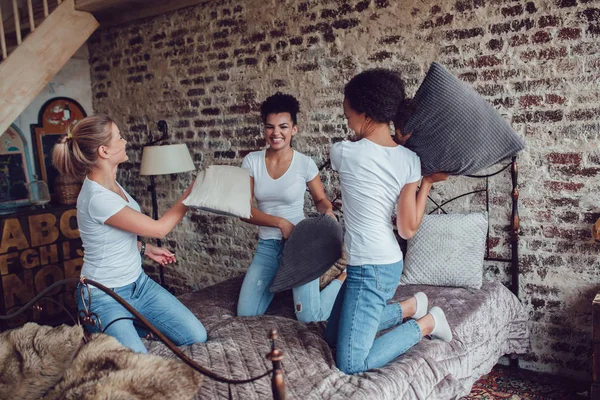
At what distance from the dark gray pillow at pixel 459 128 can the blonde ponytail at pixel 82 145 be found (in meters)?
1.55

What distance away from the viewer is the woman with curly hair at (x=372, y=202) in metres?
2.24

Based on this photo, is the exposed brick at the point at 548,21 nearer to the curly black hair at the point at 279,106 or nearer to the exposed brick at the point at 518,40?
the exposed brick at the point at 518,40

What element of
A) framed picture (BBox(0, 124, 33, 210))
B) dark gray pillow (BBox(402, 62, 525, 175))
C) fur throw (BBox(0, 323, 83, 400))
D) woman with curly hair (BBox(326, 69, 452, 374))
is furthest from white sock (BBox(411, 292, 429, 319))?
framed picture (BBox(0, 124, 33, 210))

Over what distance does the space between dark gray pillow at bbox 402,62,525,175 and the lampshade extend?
2.88 metres

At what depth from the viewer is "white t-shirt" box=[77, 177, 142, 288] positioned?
2.58 m

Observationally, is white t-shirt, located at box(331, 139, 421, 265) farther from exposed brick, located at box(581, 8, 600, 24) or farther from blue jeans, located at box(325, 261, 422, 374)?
exposed brick, located at box(581, 8, 600, 24)

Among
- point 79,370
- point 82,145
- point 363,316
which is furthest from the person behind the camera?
point 82,145

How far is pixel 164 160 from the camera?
4.63 m

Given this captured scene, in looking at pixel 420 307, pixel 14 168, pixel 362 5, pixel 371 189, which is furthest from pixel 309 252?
pixel 14 168

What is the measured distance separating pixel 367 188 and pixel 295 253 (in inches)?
34.5

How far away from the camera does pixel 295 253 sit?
302 cm

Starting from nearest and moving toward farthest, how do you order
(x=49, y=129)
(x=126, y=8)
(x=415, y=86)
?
1. (x=415, y=86)
2. (x=126, y=8)
3. (x=49, y=129)

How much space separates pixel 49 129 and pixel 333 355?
462 cm

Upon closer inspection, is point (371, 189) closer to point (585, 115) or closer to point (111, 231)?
point (111, 231)
